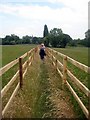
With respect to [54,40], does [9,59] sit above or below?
below

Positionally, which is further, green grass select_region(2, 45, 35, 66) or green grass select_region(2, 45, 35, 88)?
green grass select_region(2, 45, 35, 66)

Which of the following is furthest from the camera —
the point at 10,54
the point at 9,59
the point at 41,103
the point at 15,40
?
the point at 15,40

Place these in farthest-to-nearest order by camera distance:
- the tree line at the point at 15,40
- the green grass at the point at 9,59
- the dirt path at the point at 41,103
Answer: the tree line at the point at 15,40 → the green grass at the point at 9,59 → the dirt path at the point at 41,103

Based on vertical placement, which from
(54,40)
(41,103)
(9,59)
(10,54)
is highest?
(54,40)

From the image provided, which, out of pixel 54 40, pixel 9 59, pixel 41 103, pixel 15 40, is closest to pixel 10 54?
pixel 9 59

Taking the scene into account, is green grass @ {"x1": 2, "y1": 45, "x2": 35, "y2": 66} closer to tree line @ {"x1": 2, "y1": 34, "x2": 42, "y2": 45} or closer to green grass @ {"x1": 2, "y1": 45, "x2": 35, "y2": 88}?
green grass @ {"x1": 2, "y1": 45, "x2": 35, "y2": 88}

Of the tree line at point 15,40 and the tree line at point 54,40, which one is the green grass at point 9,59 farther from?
the tree line at point 15,40

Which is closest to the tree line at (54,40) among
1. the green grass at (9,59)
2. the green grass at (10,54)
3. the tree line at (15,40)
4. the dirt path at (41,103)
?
the tree line at (15,40)

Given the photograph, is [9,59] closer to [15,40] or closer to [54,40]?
[54,40]

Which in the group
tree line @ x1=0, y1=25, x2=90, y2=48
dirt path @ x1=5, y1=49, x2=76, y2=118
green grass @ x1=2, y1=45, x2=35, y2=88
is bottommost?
dirt path @ x1=5, y1=49, x2=76, y2=118

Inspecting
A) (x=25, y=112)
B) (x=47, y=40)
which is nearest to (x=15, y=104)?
(x=25, y=112)

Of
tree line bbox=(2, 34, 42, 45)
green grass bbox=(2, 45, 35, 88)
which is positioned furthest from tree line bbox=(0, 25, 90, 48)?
green grass bbox=(2, 45, 35, 88)

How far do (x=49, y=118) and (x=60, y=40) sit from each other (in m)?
105

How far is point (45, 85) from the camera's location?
9.39 meters
